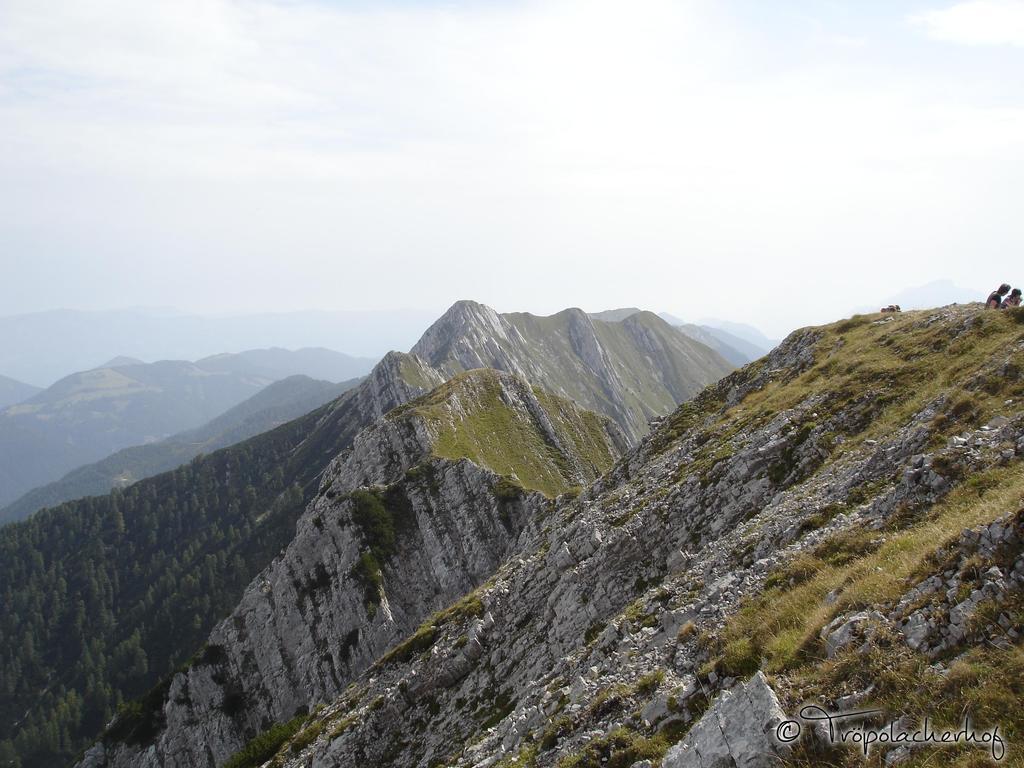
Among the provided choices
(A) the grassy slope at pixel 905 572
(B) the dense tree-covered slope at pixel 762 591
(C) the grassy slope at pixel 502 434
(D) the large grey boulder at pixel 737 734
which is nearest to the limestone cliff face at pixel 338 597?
(C) the grassy slope at pixel 502 434

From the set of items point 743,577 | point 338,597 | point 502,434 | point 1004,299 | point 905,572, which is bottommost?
point 338,597

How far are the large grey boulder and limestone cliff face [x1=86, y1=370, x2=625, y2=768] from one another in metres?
55.4

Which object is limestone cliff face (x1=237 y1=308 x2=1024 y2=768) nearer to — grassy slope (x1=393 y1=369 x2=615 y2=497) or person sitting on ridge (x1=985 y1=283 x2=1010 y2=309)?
person sitting on ridge (x1=985 y1=283 x2=1010 y2=309)

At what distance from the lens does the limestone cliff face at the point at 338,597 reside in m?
71.6

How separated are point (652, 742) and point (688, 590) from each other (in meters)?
8.48

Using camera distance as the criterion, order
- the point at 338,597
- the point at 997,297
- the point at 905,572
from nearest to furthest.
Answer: the point at 905,572 < the point at 997,297 < the point at 338,597

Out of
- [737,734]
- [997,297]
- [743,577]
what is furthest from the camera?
[997,297]

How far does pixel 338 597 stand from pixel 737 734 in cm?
7108

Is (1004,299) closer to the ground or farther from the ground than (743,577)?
farther from the ground

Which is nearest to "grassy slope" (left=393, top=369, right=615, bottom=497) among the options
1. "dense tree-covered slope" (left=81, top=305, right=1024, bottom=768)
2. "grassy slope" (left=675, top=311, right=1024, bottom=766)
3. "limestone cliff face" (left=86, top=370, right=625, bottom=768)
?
"limestone cliff face" (left=86, top=370, right=625, bottom=768)

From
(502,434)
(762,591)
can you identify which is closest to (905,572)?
(762,591)

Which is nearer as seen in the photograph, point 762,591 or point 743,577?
point 762,591

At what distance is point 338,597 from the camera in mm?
74125

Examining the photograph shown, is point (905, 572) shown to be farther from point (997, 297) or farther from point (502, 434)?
point (502, 434)
